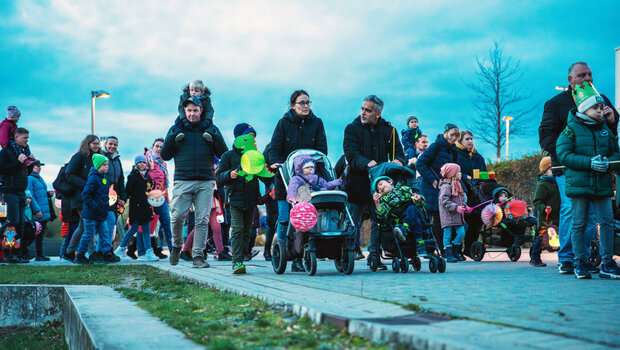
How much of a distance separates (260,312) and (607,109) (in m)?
4.69

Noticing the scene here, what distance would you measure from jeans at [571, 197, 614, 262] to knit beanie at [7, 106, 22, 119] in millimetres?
9780

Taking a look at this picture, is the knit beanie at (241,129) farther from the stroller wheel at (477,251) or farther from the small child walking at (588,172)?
the small child walking at (588,172)

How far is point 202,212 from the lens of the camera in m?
8.65

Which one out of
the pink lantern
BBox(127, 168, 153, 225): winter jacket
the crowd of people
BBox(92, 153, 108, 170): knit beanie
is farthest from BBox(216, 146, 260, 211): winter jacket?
BBox(127, 168, 153, 225): winter jacket

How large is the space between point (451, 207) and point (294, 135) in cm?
290

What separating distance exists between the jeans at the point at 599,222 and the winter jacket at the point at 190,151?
4483mm

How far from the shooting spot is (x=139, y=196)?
12398mm

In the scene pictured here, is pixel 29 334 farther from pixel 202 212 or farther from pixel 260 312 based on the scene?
pixel 260 312

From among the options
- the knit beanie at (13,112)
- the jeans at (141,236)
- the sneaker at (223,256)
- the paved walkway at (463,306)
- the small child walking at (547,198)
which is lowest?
the sneaker at (223,256)

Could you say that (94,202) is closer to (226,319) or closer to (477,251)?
(477,251)

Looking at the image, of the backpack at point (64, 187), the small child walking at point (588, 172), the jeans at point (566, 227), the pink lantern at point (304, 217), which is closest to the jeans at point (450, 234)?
the jeans at point (566, 227)

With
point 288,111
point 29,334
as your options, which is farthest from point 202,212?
point 29,334

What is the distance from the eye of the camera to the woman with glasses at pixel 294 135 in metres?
8.56

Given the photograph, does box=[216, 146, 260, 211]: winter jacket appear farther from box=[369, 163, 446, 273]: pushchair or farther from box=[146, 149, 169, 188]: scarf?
box=[146, 149, 169, 188]: scarf
